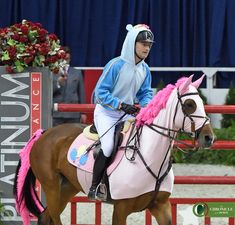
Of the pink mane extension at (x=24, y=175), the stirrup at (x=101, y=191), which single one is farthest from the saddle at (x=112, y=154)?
the pink mane extension at (x=24, y=175)

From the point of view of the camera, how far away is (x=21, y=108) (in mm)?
7621

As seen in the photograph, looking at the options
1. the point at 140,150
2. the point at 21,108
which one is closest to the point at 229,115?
the point at 21,108

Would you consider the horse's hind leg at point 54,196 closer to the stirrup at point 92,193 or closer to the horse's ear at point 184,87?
the stirrup at point 92,193

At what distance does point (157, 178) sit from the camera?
6504mm

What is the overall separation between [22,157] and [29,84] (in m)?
0.66

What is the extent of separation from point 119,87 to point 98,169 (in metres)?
0.67

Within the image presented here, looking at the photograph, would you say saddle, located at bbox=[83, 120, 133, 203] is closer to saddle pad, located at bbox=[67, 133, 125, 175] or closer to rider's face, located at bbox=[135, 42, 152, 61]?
saddle pad, located at bbox=[67, 133, 125, 175]

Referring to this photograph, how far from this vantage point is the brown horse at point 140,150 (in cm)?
625

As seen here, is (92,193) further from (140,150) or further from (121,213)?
(140,150)

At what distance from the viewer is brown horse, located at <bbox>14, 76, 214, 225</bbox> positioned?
246 inches

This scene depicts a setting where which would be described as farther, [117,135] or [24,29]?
[24,29]

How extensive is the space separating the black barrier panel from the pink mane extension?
21 cm

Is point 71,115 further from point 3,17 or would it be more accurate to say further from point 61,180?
A: point 3,17

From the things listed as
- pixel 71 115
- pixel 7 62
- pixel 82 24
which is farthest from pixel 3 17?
pixel 7 62
